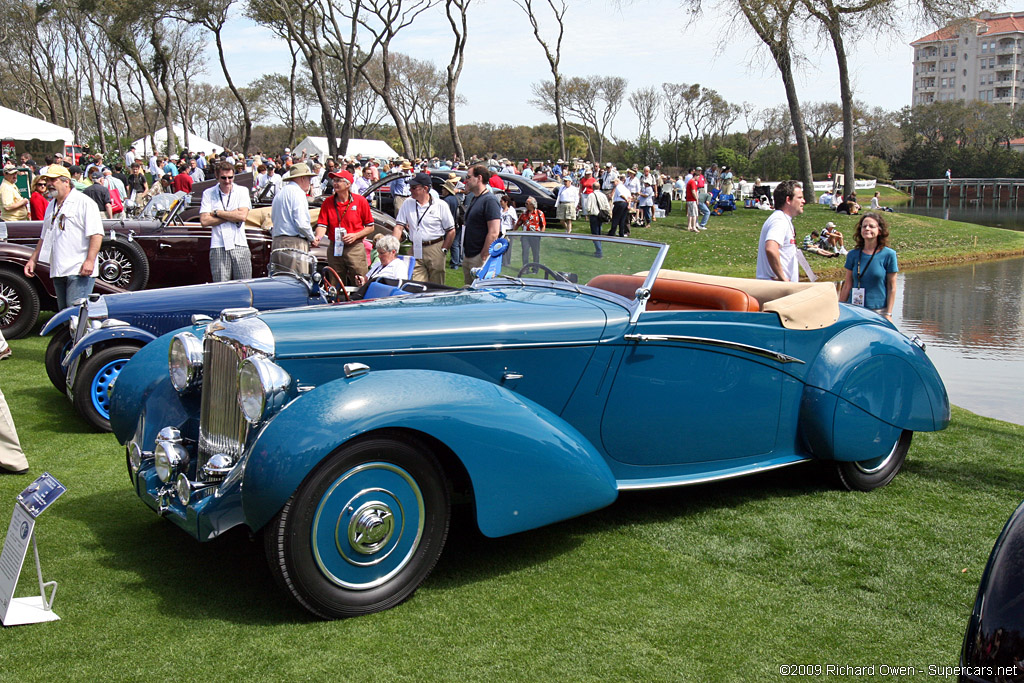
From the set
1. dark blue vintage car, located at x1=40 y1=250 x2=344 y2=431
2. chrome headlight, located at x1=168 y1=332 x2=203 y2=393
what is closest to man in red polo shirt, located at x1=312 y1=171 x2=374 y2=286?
dark blue vintage car, located at x1=40 y1=250 x2=344 y2=431

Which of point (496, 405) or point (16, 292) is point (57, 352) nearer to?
point (16, 292)

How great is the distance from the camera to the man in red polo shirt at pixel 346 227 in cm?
948

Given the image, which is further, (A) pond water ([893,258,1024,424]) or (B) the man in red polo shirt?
(B) the man in red polo shirt

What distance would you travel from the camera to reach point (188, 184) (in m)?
20.0

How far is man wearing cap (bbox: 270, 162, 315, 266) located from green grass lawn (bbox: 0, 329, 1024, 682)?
14.5ft

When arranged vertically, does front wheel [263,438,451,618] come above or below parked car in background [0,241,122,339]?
below

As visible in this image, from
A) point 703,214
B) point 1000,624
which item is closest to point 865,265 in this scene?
point 1000,624

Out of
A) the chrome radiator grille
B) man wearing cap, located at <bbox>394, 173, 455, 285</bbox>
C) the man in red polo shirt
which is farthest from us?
the man in red polo shirt

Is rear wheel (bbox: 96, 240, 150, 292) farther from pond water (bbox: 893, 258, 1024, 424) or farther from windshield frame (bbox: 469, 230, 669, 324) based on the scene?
pond water (bbox: 893, 258, 1024, 424)

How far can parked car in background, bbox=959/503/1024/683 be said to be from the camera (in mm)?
1681

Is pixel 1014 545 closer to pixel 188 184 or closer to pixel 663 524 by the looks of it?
pixel 663 524

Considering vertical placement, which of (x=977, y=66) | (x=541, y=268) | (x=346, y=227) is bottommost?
(x=541, y=268)

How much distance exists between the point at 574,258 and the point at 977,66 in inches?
5268

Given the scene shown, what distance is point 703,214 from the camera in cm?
2672
